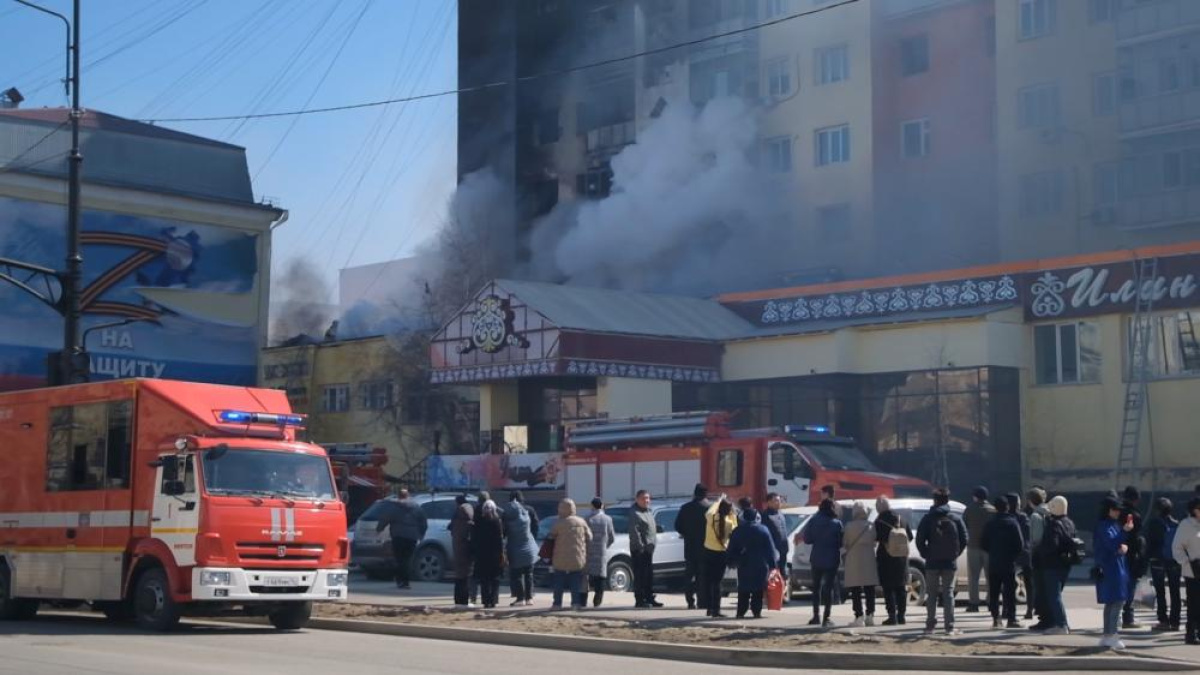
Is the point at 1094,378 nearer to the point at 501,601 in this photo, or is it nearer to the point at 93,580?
the point at 501,601

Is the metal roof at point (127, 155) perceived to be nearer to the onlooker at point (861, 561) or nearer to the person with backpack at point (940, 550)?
the onlooker at point (861, 561)

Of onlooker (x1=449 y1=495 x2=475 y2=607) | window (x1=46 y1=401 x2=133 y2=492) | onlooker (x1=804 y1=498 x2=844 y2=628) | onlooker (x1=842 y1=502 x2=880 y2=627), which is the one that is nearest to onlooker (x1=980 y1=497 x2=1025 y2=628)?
onlooker (x1=842 y1=502 x2=880 y2=627)

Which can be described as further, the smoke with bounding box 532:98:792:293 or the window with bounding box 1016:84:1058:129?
the smoke with bounding box 532:98:792:293

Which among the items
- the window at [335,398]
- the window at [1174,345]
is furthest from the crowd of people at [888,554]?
the window at [335,398]

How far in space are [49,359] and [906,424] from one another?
908 inches

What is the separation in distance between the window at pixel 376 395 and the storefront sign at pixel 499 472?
13.3 m

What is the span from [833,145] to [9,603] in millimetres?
44804

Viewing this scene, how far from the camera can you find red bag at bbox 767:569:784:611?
20344 millimetres

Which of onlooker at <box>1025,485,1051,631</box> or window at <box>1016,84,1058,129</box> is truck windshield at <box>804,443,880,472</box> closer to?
onlooker at <box>1025,485,1051,631</box>

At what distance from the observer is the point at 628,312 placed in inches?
1757

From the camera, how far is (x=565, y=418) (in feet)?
150

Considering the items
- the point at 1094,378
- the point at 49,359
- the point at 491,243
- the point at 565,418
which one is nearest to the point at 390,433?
the point at 565,418

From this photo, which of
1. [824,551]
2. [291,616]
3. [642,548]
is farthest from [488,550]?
[824,551]

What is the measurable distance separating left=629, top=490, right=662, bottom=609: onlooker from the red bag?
5.75 ft
